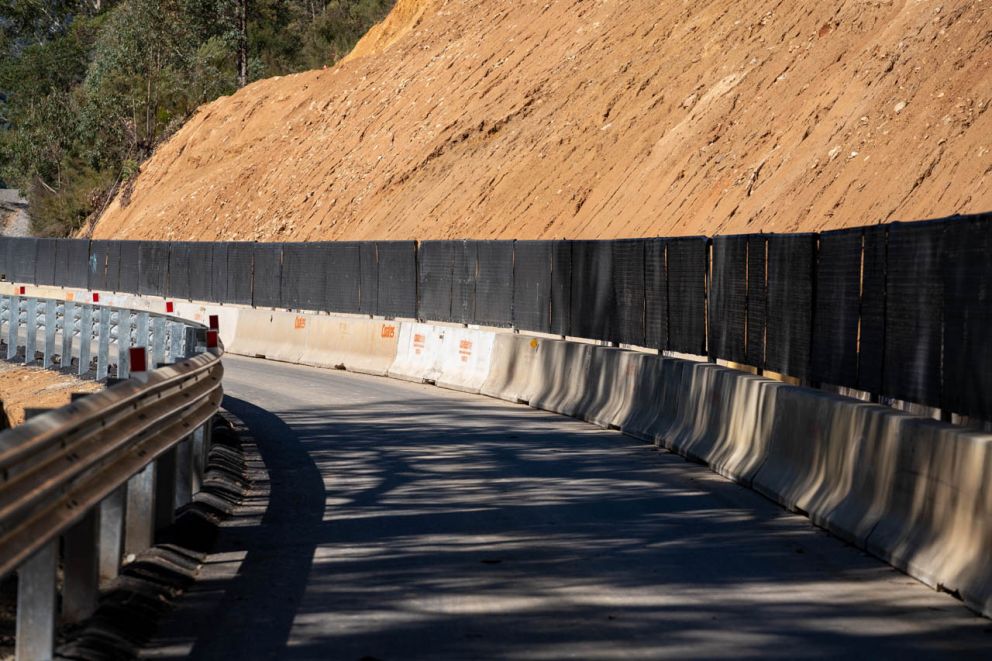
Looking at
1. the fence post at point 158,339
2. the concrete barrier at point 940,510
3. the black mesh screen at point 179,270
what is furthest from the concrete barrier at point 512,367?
the black mesh screen at point 179,270

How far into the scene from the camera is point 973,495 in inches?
332

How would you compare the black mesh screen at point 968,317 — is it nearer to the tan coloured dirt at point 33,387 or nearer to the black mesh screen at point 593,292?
the black mesh screen at point 593,292

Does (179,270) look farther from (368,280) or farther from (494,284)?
(494,284)

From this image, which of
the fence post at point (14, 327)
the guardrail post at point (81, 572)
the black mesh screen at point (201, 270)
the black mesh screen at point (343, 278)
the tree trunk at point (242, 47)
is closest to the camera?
the guardrail post at point (81, 572)

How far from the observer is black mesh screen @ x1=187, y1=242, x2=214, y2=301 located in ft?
137

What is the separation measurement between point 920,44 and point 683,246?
15.8 m

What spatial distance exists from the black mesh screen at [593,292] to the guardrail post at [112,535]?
1207 cm

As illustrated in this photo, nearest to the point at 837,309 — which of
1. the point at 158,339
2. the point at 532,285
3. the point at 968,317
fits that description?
the point at 968,317

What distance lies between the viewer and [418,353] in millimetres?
26016

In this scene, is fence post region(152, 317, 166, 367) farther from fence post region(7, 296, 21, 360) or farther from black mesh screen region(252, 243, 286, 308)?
black mesh screen region(252, 243, 286, 308)

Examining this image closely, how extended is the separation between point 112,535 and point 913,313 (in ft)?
18.1

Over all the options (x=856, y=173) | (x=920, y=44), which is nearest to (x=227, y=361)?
(x=856, y=173)

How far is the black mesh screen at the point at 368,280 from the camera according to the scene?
3216 cm

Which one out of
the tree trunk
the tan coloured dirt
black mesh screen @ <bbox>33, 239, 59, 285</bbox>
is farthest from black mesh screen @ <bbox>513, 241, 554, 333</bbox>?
the tree trunk
